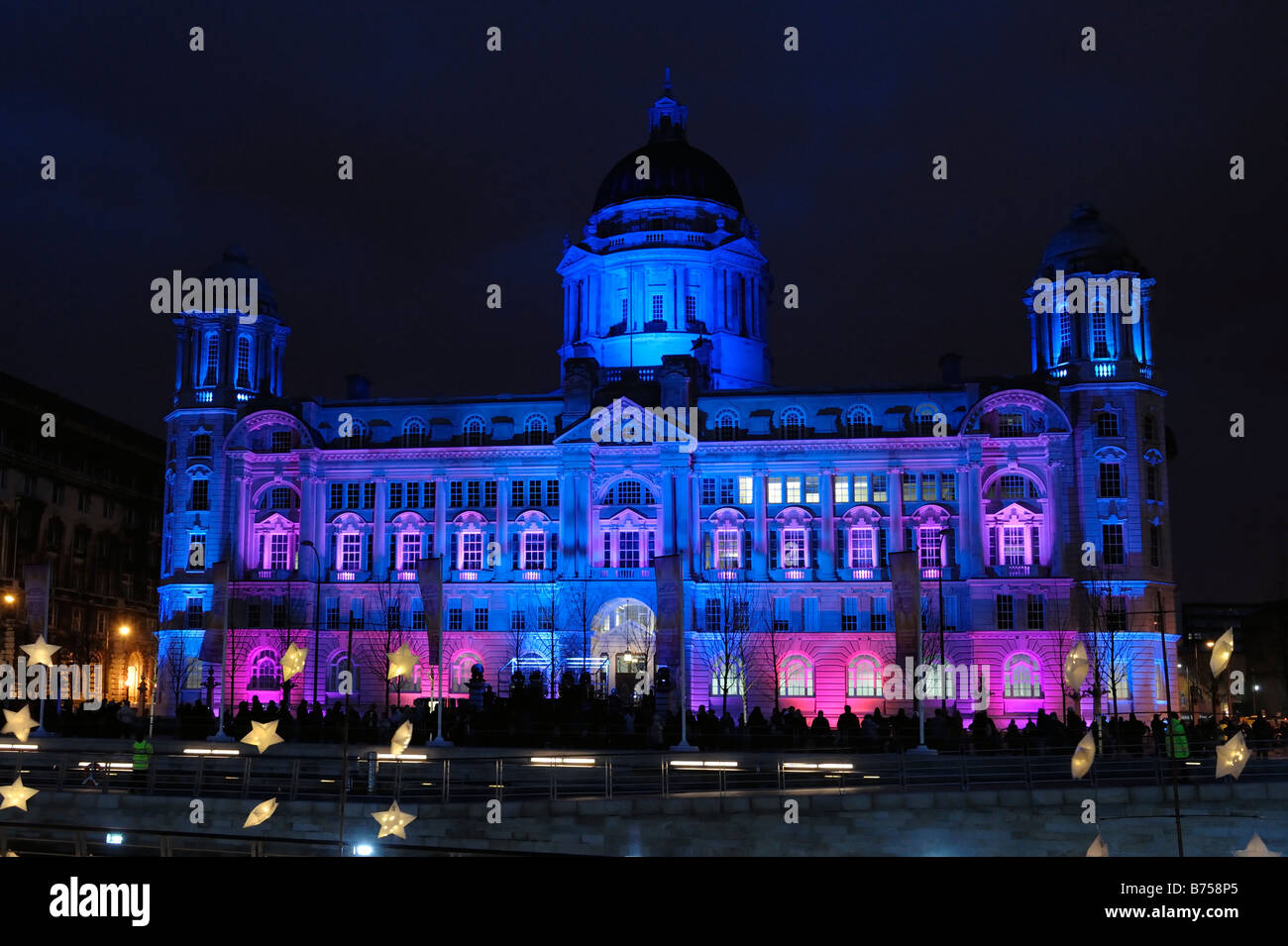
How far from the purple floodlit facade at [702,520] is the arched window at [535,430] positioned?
15 centimetres

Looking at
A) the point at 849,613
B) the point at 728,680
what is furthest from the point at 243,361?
the point at 849,613

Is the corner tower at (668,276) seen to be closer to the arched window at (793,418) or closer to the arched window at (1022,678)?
the arched window at (793,418)

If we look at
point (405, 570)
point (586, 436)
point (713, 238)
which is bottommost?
point (405, 570)

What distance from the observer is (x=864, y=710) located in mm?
87125

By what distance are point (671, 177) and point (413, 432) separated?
32173 millimetres

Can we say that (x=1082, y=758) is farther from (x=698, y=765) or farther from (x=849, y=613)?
(x=849, y=613)

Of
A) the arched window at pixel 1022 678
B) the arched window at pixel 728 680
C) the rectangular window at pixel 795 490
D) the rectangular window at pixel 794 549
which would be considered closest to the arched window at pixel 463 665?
the arched window at pixel 728 680

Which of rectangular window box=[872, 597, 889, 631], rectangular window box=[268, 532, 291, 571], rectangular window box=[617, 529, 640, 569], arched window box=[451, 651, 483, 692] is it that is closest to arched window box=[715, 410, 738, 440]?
rectangular window box=[617, 529, 640, 569]

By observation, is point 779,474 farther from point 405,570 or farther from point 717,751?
point 717,751

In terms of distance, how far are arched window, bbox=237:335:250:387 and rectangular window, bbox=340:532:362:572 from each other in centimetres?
1304
